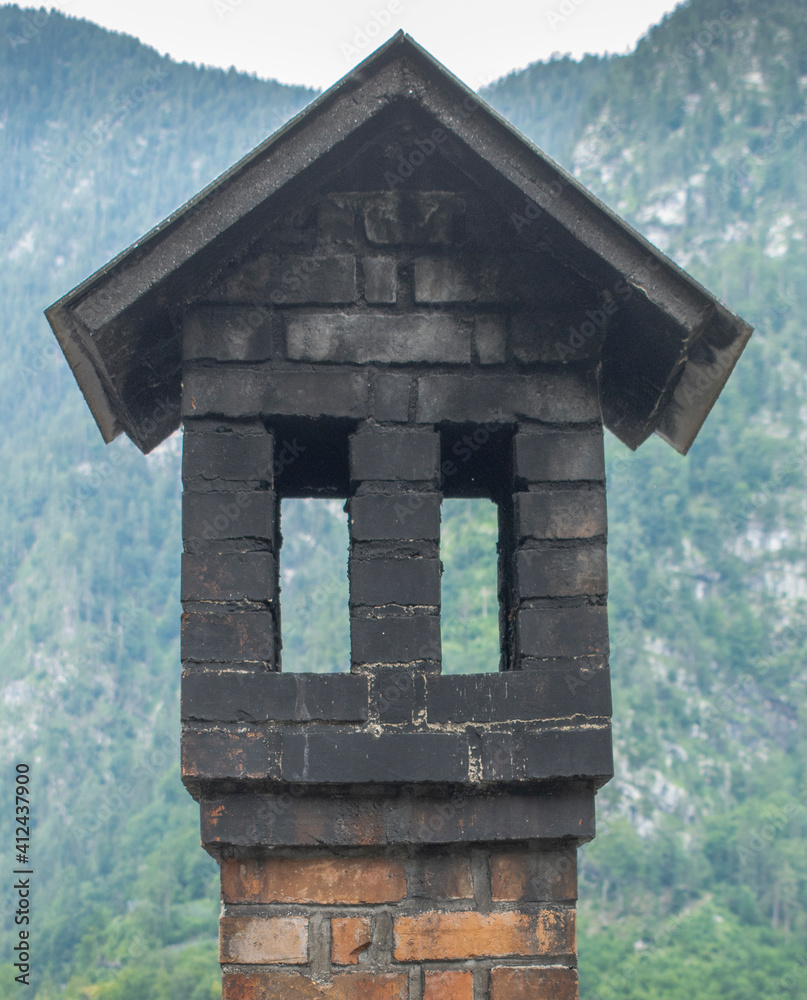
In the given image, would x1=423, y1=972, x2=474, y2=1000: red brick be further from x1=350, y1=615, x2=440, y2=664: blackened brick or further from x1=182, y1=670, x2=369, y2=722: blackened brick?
x1=350, y1=615, x2=440, y2=664: blackened brick

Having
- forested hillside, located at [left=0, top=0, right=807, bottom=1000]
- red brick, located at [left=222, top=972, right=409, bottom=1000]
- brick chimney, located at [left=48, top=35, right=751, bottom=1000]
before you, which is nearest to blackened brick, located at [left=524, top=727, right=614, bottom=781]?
brick chimney, located at [left=48, top=35, right=751, bottom=1000]

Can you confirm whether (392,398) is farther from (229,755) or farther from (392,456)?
(229,755)

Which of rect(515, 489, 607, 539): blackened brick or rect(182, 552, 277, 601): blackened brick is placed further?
rect(515, 489, 607, 539): blackened brick

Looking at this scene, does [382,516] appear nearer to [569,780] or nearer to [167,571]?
[569,780]

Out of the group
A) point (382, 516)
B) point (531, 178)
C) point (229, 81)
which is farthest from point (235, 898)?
point (229, 81)

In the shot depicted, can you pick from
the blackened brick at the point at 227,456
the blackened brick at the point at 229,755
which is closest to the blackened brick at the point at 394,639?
the blackened brick at the point at 229,755

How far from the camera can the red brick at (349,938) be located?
2.93 meters

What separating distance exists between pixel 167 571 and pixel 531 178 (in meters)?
74.5

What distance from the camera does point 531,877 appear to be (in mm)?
2996

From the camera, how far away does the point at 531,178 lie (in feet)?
10.1

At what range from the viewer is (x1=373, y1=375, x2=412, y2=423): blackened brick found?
3174 millimetres

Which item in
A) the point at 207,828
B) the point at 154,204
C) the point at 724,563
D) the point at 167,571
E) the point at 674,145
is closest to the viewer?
the point at 207,828

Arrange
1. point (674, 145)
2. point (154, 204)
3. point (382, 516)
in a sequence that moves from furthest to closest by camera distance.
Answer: point (154, 204) < point (674, 145) < point (382, 516)

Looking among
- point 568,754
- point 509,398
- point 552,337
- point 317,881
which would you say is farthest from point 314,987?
point 552,337
